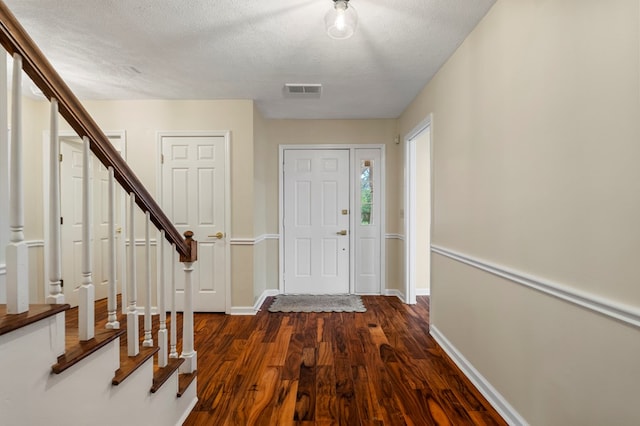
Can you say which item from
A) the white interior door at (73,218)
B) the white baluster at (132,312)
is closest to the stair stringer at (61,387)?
the white baluster at (132,312)

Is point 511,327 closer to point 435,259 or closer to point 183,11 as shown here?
point 435,259

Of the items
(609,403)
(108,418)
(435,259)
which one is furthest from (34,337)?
(435,259)

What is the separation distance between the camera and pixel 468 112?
7.29 feet

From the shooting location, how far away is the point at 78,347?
3.56 feet

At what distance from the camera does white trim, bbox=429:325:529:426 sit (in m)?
1.68

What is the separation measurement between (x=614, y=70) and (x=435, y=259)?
204cm

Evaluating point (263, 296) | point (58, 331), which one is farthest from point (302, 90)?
point (58, 331)

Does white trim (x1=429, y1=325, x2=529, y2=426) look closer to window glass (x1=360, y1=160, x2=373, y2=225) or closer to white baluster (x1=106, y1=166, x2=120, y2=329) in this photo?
window glass (x1=360, y1=160, x2=373, y2=225)

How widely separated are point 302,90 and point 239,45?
91 centimetres

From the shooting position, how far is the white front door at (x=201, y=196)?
138 inches

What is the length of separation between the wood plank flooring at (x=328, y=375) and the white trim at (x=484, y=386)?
0.04 m

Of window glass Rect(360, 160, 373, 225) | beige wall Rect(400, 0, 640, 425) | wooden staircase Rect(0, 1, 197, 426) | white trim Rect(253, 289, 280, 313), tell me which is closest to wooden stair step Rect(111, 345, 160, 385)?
wooden staircase Rect(0, 1, 197, 426)

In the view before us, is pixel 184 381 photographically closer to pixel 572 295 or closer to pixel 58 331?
pixel 58 331

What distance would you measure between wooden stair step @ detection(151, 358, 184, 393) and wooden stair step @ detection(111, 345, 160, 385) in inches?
5.3
